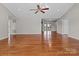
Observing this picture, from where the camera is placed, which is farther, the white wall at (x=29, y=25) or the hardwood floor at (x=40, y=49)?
the white wall at (x=29, y=25)

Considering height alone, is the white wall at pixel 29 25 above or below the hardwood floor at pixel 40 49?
above

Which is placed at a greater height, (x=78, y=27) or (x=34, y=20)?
(x=34, y=20)

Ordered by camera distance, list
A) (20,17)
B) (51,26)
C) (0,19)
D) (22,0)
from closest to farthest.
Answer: (22,0) < (0,19) < (20,17) < (51,26)

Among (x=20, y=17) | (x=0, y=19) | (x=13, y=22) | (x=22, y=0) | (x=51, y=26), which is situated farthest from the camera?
(x=51, y=26)

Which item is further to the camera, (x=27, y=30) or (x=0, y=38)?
(x=27, y=30)

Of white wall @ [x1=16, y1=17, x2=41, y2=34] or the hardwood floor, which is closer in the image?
the hardwood floor

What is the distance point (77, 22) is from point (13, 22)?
8.96m

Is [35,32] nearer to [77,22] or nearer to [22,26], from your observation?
[22,26]

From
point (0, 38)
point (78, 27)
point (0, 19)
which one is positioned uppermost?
point (0, 19)

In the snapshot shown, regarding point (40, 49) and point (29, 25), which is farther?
point (29, 25)

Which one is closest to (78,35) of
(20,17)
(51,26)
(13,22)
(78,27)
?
(78,27)

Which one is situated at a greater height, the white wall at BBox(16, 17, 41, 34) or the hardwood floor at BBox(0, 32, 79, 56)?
the white wall at BBox(16, 17, 41, 34)

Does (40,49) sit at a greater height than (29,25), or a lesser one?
lesser

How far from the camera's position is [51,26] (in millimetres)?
23266
